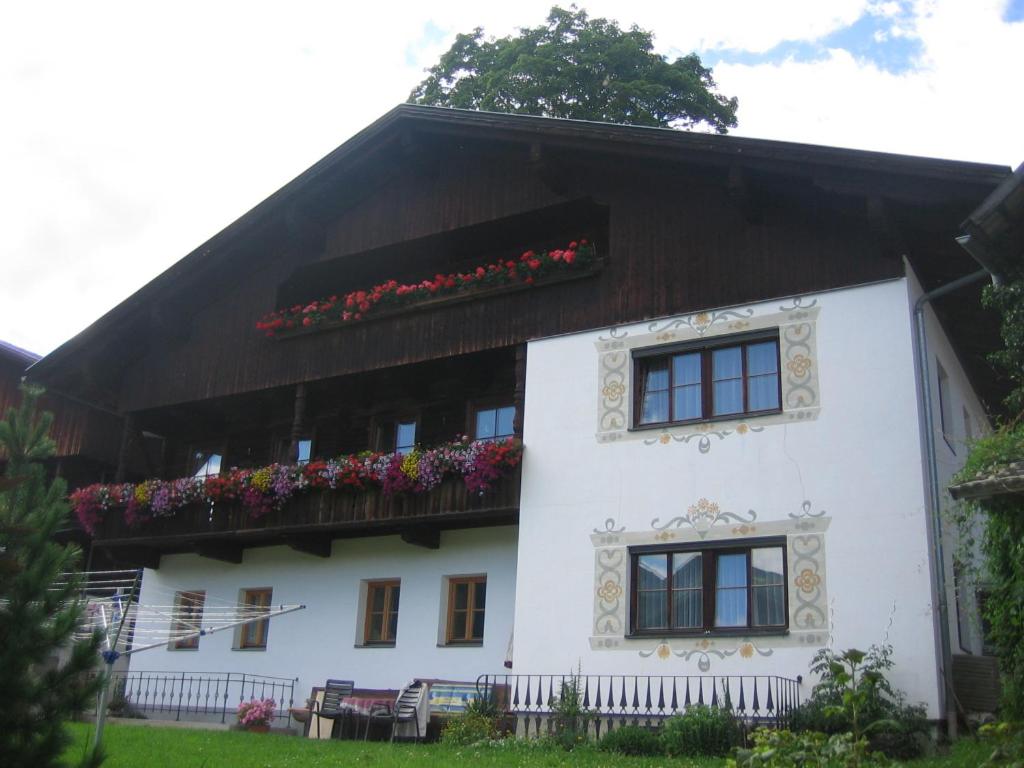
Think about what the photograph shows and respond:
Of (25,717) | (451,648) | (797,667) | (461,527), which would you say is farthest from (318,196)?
(25,717)

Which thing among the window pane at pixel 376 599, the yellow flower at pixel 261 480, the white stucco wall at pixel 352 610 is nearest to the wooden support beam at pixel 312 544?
the white stucco wall at pixel 352 610

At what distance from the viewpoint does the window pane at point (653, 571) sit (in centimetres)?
1536

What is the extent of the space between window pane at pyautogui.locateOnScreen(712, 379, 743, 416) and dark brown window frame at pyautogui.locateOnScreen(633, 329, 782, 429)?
0.05 metres

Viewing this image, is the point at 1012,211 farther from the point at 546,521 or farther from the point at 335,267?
the point at 335,267

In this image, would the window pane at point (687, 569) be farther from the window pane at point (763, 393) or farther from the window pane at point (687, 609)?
the window pane at point (763, 393)

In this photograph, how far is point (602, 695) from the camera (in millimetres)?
15039

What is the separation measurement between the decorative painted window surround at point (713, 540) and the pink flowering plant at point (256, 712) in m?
5.64

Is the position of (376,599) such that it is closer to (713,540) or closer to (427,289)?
(427,289)

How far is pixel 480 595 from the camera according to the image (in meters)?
18.1

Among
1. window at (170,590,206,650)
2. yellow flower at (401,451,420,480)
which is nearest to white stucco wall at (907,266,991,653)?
yellow flower at (401,451,420,480)

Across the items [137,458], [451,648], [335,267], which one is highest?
[335,267]

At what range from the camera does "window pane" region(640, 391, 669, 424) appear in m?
16.3

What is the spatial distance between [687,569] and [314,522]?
647cm

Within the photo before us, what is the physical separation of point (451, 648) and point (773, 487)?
19.1 feet
